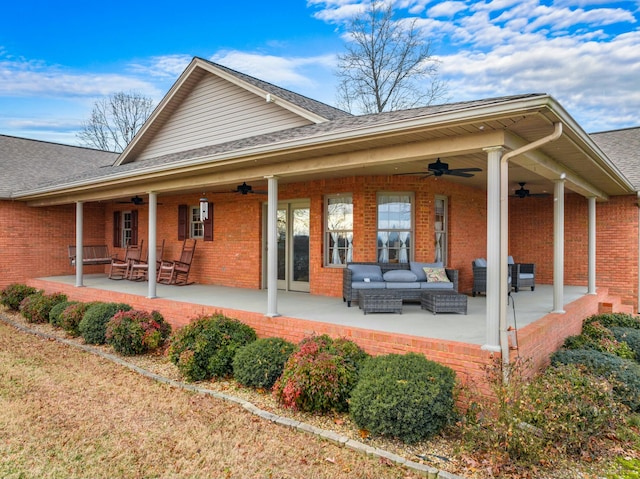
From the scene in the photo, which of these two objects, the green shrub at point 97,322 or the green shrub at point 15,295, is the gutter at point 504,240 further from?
the green shrub at point 15,295

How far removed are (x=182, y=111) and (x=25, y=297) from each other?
21.5 feet

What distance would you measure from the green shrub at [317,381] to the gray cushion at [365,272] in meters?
2.87

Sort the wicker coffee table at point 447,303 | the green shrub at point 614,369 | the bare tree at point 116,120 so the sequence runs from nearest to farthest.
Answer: the green shrub at point 614,369
the wicker coffee table at point 447,303
the bare tree at point 116,120

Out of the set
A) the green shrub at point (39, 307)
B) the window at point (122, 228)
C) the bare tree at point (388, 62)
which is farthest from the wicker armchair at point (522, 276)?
the bare tree at point (388, 62)

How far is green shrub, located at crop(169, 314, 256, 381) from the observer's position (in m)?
5.91

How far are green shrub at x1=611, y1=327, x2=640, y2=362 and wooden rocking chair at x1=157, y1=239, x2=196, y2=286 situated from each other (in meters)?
9.54

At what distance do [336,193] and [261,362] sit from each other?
4.50m

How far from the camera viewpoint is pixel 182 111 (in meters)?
11.9

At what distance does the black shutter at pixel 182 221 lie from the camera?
12086 mm

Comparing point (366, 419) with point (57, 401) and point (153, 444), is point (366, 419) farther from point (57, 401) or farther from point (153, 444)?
point (57, 401)

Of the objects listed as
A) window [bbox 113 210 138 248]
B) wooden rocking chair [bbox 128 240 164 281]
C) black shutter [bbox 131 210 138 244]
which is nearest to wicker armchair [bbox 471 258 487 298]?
wooden rocking chair [bbox 128 240 164 281]

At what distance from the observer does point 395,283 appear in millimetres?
7691

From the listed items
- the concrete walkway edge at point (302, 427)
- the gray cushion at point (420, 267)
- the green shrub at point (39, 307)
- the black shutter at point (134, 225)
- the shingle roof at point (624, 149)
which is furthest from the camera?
the black shutter at point (134, 225)

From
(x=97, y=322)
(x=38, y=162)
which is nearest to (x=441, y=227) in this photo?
(x=97, y=322)
